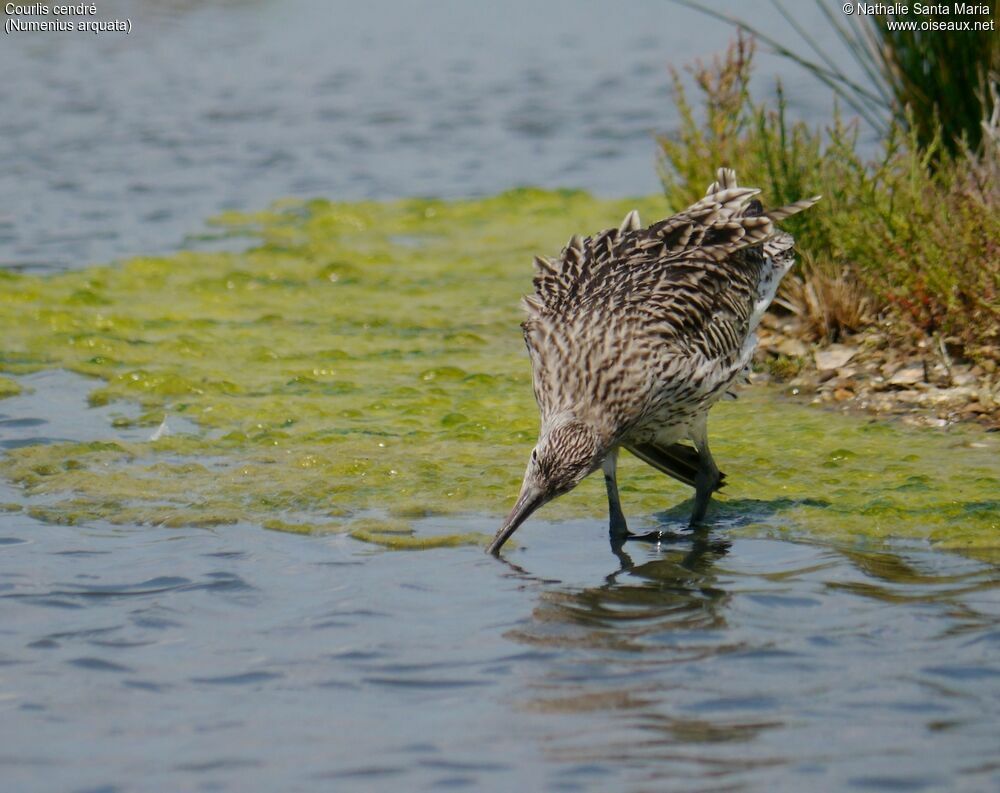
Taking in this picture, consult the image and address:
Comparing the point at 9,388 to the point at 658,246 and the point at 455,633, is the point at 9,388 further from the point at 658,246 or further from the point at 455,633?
the point at 455,633

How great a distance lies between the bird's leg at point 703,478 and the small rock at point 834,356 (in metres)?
1.90

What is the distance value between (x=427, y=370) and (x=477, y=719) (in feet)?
14.2

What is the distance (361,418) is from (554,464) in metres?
2.39

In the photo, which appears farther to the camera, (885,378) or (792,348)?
(792,348)

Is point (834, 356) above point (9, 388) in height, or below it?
below

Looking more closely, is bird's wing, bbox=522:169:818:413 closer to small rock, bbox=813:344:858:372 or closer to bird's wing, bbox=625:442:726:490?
bird's wing, bbox=625:442:726:490

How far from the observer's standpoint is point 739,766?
14.0ft

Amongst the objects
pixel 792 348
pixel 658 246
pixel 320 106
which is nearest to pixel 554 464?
pixel 658 246

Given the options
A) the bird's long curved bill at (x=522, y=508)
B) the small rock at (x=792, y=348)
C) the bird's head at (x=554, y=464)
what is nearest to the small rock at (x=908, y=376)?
the small rock at (x=792, y=348)

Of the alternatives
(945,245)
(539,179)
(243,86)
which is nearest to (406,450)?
(945,245)

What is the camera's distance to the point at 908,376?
7.95 metres

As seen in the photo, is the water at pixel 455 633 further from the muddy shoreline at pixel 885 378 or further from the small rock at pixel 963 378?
the small rock at pixel 963 378

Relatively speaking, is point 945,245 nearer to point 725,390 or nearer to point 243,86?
point 725,390

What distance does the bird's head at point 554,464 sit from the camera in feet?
19.4
